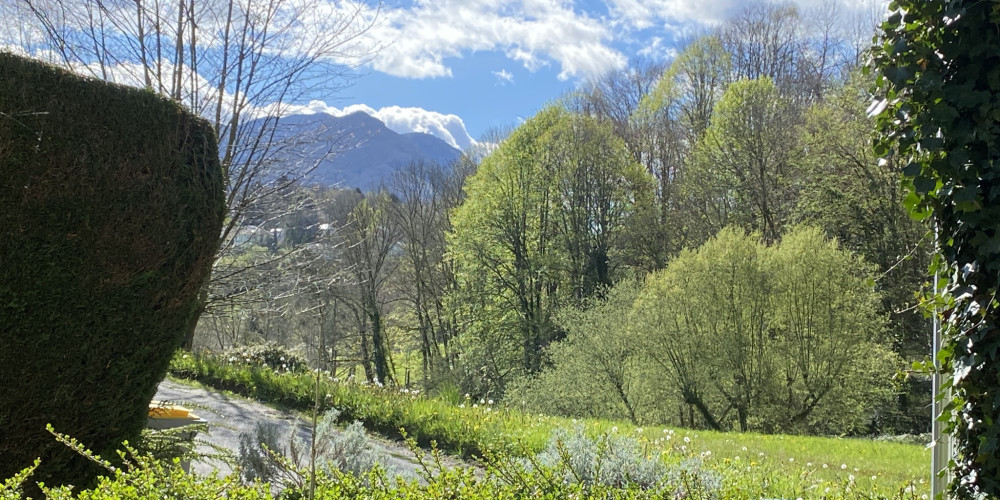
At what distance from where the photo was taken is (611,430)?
5430 millimetres

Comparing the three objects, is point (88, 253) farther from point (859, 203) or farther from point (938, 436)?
point (859, 203)

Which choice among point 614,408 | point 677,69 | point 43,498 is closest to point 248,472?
point 43,498

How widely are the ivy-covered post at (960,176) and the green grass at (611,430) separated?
223cm

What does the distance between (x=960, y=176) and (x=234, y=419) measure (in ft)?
29.1

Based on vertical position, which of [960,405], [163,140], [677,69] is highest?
[677,69]

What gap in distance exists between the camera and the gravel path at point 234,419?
688cm

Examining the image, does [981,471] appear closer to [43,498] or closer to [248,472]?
[248,472]

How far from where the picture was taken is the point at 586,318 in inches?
645

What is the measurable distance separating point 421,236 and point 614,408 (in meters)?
15.6

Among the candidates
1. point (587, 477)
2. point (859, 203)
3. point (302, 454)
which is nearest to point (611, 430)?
point (587, 477)

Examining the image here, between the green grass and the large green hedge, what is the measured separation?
1812 mm

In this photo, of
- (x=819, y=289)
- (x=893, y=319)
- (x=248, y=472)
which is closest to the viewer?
(x=248, y=472)

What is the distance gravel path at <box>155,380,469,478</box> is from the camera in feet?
22.6

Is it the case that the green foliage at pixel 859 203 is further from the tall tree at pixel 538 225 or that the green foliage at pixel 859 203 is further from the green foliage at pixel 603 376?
the tall tree at pixel 538 225
